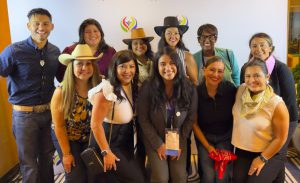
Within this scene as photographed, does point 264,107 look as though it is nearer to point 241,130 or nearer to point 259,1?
point 241,130

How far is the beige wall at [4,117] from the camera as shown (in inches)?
120

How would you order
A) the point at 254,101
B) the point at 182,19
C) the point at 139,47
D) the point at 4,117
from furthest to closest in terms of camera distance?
the point at 182,19, the point at 4,117, the point at 139,47, the point at 254,101

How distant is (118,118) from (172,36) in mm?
1075

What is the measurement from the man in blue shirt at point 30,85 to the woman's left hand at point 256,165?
182 centimetres

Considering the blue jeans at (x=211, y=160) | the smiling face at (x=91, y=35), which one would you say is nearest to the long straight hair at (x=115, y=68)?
the smiling face at (x=91, y=35)

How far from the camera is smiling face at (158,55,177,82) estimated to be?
7.44 feet

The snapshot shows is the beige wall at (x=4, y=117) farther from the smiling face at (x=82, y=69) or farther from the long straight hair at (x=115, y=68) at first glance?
the long straight hair at (x=115, y=68)

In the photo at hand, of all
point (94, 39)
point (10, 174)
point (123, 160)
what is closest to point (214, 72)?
point (123, 160)

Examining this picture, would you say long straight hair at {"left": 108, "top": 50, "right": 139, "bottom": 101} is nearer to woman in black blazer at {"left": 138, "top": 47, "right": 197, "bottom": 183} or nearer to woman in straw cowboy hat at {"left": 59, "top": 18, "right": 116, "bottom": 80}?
woman in black blazer at {"left": 138, "top": 47, "right": 197, "bottom": 183}

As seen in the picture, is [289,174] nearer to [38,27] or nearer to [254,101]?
[254,101]

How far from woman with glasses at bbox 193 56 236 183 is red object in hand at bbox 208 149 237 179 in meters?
0.04

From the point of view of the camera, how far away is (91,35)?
9.41 ft

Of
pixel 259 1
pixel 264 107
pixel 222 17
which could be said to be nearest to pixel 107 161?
pixel 264 107

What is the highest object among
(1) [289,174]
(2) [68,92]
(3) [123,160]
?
(2) [68,92]
